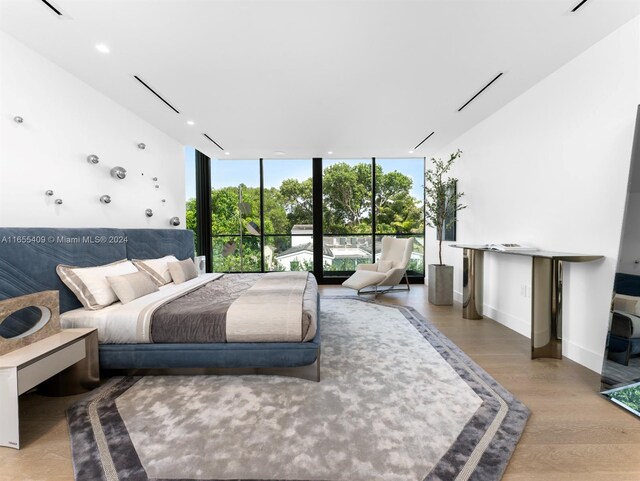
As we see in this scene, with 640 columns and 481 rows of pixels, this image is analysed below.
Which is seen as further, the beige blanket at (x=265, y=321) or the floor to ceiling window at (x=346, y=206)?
the floor to ceiling window at (x=346, y=206)

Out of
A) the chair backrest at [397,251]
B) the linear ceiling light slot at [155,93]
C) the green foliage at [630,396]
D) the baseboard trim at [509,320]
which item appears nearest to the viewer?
the green foliage at [630,396]

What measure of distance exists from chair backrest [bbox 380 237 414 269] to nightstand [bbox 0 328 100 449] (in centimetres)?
420

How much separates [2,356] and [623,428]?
11.8ft

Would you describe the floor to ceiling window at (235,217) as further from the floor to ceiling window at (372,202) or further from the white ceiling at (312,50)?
the white ceiling at (312,50)

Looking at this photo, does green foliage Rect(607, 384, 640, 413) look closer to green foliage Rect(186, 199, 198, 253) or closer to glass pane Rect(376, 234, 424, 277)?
glass pane Rect(376, 234, 424, 277)

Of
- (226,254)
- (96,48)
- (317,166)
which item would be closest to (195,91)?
(96,48)

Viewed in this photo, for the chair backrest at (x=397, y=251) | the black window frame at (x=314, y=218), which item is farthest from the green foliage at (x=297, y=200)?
the chair backrest at (x=397, y=251)

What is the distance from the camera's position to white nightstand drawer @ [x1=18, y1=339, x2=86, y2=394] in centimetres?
159

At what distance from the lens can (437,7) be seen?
197 centimetres

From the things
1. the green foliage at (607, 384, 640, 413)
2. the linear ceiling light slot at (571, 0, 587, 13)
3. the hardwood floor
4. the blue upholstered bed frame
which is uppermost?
the linear ceiling light slot at (571, 0, 587, 13)

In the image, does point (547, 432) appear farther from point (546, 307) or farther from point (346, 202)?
point (346, 202)

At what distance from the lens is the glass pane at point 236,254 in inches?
250

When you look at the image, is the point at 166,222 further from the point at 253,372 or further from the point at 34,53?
the point at 253,372

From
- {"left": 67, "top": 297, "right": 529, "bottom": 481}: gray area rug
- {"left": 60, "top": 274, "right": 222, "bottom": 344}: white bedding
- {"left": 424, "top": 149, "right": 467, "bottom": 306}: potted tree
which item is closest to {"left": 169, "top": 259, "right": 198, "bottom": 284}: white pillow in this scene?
{"left": 60, "top": 274, "right": 222, "bottom": 344}: white bedding
